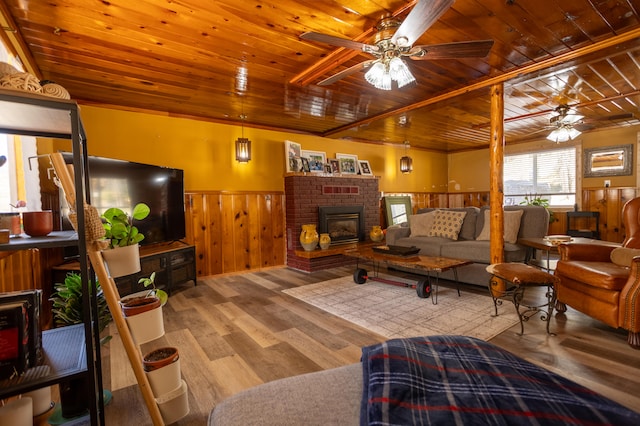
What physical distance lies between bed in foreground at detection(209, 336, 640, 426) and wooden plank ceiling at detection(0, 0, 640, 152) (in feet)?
5.45

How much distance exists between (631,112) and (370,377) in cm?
675

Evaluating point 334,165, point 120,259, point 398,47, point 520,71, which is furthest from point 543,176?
point 120,259

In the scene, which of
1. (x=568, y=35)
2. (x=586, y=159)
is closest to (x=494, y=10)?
(x=568, y=35)

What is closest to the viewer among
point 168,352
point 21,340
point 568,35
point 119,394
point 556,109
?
point 21,340

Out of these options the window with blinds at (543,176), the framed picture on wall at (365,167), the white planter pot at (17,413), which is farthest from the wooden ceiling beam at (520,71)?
the window with blinds at (543,176)

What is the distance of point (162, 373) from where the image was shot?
1.61 m

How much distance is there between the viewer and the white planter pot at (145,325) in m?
1.50

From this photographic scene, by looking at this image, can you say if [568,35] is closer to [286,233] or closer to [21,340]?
[21,340]

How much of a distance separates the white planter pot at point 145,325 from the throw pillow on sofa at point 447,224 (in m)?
4.09

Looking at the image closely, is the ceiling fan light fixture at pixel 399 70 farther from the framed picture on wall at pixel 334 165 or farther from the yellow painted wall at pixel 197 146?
the framed picture on wall at pixel 334 165

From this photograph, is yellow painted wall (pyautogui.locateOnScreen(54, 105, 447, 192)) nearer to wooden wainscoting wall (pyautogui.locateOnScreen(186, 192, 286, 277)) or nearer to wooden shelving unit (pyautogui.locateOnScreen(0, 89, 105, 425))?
wooden wainscoting wall (pyautogui.locateOnScreen(186, 192, 286, 277))

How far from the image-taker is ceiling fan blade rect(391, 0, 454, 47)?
5.28 ft

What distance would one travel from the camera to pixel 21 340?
1.07 meters

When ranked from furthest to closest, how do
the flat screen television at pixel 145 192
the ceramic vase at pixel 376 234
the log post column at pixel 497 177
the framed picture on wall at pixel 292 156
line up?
the ceramic vase at pixel 376 234 < the framed picture on wall at pixel 292 156 < the log post column at pixel 497 177 < the flat screen television at pixel 145 192
